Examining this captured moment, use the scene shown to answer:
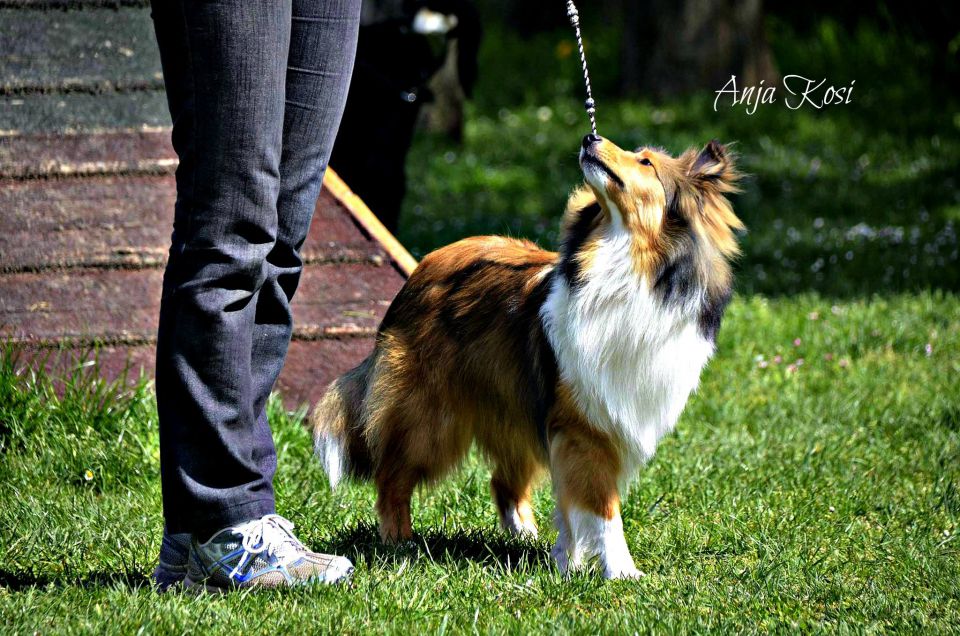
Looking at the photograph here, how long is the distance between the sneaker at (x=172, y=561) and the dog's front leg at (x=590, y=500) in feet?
3.47

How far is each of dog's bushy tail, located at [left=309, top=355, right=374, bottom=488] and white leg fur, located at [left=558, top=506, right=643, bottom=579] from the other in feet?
2.51

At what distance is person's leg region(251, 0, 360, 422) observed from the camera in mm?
2730

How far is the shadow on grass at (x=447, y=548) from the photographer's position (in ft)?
10.6

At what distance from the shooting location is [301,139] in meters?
2.78

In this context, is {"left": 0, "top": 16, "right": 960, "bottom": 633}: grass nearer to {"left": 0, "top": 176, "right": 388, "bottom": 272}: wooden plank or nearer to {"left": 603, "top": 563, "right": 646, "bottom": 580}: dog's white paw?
{"left": 603, "top": 563, "right": 646, "bottom": 580}: dog's white paw

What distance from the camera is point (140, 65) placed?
14.2ft

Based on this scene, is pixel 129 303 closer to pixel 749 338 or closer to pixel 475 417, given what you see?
pixel 475 417

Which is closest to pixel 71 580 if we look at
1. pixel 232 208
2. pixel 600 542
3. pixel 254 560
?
pixel 254 560

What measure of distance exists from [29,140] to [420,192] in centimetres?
560

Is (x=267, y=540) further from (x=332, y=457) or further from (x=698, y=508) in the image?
(x=698, y=508)

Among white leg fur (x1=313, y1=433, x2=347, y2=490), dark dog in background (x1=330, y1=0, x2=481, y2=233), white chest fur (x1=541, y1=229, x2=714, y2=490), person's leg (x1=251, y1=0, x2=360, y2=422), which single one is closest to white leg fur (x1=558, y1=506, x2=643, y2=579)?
white chest fur (x1=541, y1=229, x2=714, y2=490)

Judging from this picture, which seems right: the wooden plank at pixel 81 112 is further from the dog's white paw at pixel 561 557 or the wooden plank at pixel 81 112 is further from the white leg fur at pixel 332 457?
the dog's white paw at pixel 561 557

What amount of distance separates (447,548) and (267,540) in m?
0.75

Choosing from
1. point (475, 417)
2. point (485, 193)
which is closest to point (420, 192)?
point (485, 193)
